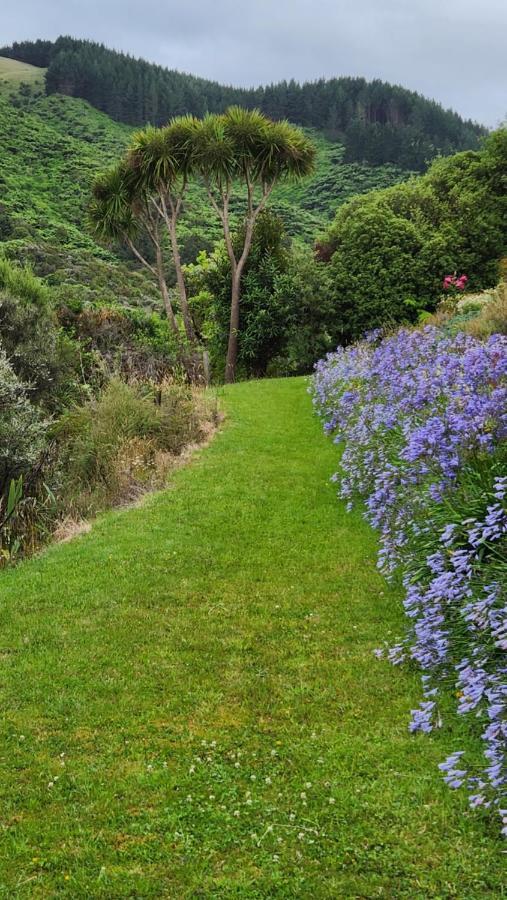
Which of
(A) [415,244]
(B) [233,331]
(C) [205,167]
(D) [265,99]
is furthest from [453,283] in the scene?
(D) [265,99]

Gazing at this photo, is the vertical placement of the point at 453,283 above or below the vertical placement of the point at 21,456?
above

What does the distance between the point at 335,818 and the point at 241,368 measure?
17.3 m

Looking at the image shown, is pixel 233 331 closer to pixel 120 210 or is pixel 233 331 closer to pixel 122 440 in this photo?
pixel 120 210

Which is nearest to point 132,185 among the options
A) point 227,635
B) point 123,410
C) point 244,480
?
point 123,410

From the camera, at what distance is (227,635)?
4.30m

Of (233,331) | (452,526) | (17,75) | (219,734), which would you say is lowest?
(219,734)

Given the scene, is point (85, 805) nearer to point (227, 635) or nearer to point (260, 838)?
point (260, 838)

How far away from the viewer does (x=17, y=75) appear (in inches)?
2800

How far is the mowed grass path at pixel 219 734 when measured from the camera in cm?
248

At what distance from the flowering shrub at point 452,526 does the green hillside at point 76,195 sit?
24.4 m

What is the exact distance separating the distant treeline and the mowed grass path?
61.2m

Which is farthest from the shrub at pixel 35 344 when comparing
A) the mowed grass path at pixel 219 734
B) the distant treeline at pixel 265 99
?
the distant treeline at pixel 265 99

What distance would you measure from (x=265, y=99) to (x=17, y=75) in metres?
28.6

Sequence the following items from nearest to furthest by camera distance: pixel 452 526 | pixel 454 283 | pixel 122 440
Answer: pixel 452 526, pixel 122 440, pixel 454 283
